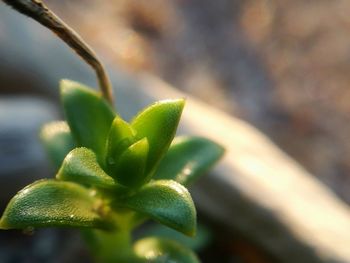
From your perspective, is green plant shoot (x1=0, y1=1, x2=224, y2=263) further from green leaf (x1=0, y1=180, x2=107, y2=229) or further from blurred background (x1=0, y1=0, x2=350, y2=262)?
blurred background (x1=0, y1=0, x2=350, y2=262)

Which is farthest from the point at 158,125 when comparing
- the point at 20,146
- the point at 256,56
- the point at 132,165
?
the point at 256,56

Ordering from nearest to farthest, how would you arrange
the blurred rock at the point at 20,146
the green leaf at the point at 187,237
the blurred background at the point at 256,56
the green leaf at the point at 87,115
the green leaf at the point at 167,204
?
the green leaf at the point at 167,204, the green leaf at the point at 87,115, the green leaf at the point at 187,237, the blurred rock at the point at 20,146, the blurred background at the point at 256,56

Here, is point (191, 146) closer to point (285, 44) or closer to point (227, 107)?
point (227, 107)

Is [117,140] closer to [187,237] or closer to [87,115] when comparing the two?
[87,115]

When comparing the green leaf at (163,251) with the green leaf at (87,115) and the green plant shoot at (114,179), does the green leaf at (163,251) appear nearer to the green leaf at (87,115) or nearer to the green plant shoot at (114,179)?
the green plant shoot at (114,179)

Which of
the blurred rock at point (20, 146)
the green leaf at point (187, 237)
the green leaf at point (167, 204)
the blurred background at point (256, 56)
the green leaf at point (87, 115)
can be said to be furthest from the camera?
the blurred background at point (256, 56)

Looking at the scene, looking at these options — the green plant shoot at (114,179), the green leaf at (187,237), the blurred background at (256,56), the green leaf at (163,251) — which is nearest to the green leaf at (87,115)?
the green plant shoot at (114,179)
